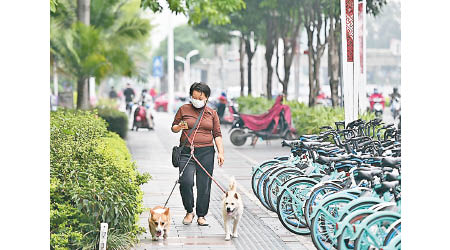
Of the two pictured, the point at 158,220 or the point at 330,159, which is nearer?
the point at 330,159

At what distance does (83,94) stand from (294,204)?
13649mm

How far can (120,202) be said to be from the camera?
7.67 meters

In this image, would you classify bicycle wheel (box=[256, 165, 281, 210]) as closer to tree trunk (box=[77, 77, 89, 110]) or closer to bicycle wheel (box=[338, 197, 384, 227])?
bicycle wheel (box=[338, 197, 384, 227])

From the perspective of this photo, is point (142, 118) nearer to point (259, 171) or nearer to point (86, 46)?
point (86, 46)

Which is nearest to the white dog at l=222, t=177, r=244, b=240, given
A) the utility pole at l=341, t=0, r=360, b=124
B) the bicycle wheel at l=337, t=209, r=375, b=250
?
the bicycle wheel at l=337, t=209, r=375, b=250

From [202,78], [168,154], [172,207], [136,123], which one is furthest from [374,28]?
[172,207]

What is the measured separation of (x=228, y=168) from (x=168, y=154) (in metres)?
3.77

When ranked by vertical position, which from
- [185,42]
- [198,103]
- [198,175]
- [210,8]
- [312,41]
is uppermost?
[185,42]

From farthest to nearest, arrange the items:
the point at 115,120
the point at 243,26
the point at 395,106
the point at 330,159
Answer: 1. the point at 395,106
2. the point at 243,26
3. the point at 115,120
4. the point at 330,159

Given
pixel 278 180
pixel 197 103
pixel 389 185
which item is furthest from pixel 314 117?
pixel 389 185

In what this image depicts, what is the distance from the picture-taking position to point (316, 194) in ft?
27.3

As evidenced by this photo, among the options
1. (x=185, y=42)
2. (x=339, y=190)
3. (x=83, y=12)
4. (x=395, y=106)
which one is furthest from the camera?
(x=185, y=42)
